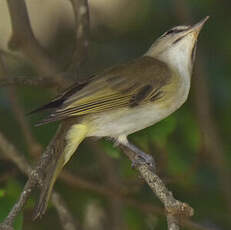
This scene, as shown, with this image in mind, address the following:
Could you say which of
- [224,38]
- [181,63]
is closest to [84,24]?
[181,63]

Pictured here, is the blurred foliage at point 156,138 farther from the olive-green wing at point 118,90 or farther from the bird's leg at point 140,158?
the olive-green wing at point 118,90

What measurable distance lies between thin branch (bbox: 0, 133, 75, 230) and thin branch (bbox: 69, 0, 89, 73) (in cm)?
77

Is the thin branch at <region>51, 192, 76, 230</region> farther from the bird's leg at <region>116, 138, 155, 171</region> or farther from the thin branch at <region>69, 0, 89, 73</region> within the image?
the thin branch at <region>69, 0, 89, 73</region>

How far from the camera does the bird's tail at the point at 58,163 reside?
12.0 ft

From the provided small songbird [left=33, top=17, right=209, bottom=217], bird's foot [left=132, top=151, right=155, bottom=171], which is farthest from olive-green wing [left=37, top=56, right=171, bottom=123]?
bird's foot [left=132, top=151, right=155, bottom=171]

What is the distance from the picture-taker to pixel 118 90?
438 centimetres

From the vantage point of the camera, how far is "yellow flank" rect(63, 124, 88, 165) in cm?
396

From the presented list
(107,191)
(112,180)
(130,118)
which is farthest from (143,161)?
(112,180)

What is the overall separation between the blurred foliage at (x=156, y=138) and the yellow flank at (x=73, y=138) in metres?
0.28

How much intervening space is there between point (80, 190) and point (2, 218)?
1289 mm

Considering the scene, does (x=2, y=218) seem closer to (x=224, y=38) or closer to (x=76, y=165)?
(x=76, y=165)

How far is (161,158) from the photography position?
4.63 metres

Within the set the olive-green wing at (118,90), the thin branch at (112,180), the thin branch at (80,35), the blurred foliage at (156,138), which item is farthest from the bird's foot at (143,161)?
the thin branch at (80,35)

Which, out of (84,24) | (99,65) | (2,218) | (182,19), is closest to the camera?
(2,218)
